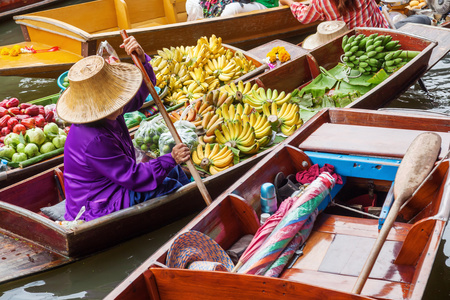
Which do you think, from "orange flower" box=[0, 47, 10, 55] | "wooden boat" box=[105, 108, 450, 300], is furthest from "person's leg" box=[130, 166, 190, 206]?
"orange flower" box=[0, 47, 10, 55]

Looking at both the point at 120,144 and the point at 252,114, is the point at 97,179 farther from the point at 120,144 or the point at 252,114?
the point at 252,114

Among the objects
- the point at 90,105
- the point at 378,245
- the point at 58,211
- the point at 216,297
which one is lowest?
the point at 58,211

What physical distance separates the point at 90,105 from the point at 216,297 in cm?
154

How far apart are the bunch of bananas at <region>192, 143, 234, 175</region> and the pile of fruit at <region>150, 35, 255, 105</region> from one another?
117 centimetres

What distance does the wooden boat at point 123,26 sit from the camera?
19.8 ft

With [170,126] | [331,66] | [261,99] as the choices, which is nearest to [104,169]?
[170,126]

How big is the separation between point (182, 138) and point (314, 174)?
52.0 inches

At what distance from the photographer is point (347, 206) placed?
10.3ft

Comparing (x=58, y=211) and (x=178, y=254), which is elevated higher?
(x=178, y=254)

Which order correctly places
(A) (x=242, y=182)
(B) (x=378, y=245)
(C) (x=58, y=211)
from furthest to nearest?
(C) (x=58, y=211) → (A) (x=242, y=182) → (B) (x=378, y=245)

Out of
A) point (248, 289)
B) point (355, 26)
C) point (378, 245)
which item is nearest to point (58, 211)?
point (248, 289)

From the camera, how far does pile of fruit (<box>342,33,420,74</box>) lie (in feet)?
16.4

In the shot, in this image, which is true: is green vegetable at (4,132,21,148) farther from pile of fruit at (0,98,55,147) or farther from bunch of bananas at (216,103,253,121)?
bunch of bananas at (216,103,253,121)

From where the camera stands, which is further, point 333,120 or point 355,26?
point 355,26
